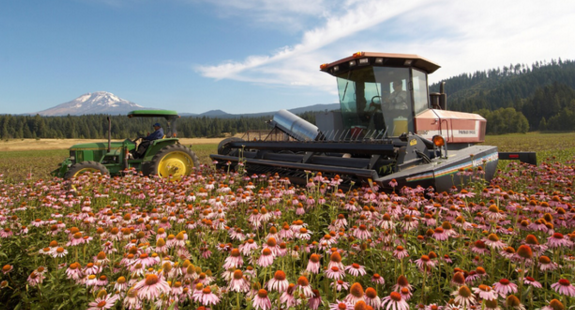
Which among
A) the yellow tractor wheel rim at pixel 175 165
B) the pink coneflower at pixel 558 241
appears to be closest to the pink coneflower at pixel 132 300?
the pink coneflower at pixel 558 241

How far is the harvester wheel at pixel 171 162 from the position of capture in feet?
29.4

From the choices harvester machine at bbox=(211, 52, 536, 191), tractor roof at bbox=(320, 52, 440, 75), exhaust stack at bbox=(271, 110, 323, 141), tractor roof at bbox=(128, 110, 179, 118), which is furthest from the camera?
exhaust stack at bbox=(271, 110, 323, 141)

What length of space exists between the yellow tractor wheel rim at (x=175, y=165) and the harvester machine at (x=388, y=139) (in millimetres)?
1193

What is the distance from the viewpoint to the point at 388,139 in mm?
6230

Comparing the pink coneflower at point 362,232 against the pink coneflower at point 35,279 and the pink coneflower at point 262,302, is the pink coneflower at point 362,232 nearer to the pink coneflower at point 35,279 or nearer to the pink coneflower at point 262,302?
the pink coneflower at point 262,302

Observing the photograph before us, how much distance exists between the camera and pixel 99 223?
3.41 metres

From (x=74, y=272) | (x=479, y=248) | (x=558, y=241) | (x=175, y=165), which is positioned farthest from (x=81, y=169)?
(x=558, y=241)

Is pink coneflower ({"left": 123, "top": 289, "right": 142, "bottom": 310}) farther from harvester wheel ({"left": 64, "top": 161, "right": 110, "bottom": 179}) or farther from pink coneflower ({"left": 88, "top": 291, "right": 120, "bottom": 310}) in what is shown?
harvester wheel ({"left": 64, "top": 161, "right": 110, "bottom": 179})

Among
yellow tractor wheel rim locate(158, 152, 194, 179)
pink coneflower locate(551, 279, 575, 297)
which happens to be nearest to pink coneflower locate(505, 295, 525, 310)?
pink coneflower locate(551, 279, 575, 297)

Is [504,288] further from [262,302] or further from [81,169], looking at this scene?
[81,169]

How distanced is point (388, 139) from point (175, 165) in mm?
6419

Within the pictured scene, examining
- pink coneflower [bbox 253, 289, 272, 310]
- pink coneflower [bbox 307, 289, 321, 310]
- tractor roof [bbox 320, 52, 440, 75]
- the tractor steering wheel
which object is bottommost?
pink coneflower [bbox 307, 289, 321, 310]

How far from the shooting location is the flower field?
198 cm

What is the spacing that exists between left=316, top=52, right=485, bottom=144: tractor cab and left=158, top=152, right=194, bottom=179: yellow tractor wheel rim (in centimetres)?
507
